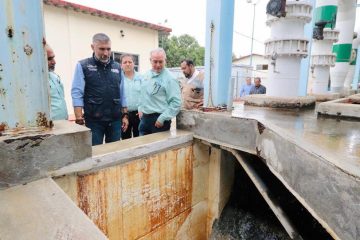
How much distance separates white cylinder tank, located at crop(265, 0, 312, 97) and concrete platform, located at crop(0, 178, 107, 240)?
432 cm

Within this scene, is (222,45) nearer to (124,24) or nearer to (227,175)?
(227,175)

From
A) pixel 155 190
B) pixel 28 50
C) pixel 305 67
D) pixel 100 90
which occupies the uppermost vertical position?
pixel 305 67

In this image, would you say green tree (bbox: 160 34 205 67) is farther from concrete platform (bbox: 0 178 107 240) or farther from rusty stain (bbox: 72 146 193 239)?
concrete platform (bbox: 0 178 107 240)

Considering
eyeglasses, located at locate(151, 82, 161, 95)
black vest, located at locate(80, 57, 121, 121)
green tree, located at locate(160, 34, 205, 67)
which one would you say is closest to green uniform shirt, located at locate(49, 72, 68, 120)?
black vest, located at locate(80, 57, 121, 121)

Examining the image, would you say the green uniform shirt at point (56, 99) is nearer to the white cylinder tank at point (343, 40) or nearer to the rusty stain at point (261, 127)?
the rusty stain at point (261, 127)

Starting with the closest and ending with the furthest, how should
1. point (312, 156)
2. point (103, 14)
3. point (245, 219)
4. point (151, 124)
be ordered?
point (312, 156) < point (151, 124) < point (245, 219) < point (103, 14)

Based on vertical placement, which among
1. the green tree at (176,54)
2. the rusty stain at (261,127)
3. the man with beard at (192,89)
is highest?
the green tree at (176,54)

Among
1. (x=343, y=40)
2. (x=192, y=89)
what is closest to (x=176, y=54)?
(x=343, y=40)

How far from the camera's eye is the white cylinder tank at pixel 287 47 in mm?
4496

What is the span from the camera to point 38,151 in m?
1.84

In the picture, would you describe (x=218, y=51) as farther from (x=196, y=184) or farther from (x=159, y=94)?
(x=196, y=184)

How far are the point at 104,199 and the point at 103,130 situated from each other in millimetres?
1090

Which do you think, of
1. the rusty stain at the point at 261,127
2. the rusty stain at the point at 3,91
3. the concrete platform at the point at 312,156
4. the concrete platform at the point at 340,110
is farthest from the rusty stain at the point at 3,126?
the concrete platform at the point at 340,110

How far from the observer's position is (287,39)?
15.0 ft
